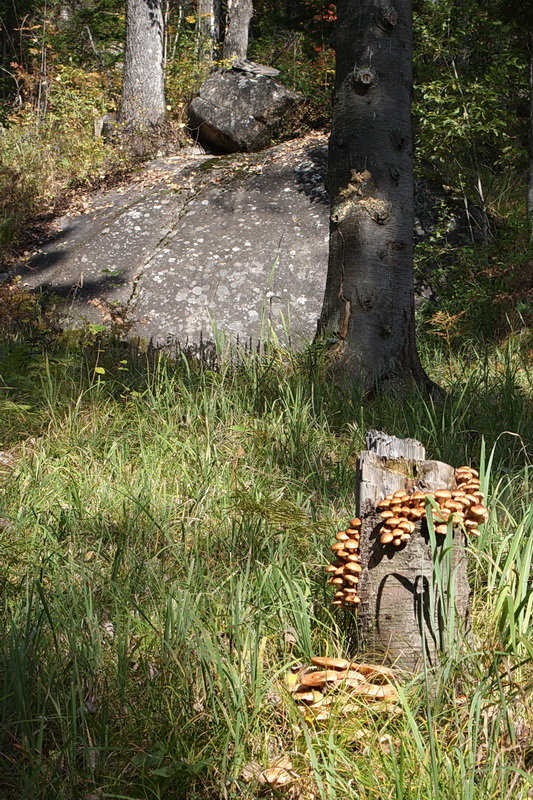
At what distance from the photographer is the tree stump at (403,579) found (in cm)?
203

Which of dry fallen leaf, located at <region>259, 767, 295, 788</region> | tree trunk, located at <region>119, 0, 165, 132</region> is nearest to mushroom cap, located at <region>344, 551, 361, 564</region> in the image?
dry fallen leaf, located at <region>259, 767, 295, 788</region>

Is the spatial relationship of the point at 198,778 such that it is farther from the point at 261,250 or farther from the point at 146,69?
the point at 146,69

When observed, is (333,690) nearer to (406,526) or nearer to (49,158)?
(406,526)

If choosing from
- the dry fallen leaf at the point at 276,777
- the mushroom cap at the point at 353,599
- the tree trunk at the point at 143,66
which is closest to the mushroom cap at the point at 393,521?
the mushroom cap at the point at 353,599

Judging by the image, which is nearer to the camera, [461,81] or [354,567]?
[354,567]

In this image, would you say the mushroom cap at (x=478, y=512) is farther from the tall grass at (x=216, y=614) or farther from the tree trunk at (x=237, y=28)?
the tree trunk at (x=237, y=28)

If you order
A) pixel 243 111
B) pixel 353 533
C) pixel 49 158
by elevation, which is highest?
pixel 243 111

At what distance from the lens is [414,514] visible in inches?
78.5

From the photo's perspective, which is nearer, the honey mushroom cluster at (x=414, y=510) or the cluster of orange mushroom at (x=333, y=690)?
the cluster of orange mushroom at (x=333, y=690)

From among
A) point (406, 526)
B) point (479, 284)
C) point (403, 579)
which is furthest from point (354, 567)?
point (479, 284)

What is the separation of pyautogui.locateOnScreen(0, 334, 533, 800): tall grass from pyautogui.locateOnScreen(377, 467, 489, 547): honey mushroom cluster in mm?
282

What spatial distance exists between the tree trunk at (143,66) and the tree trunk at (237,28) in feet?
13.7

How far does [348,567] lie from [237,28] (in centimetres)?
1531

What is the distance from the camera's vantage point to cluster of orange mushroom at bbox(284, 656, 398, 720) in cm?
184
